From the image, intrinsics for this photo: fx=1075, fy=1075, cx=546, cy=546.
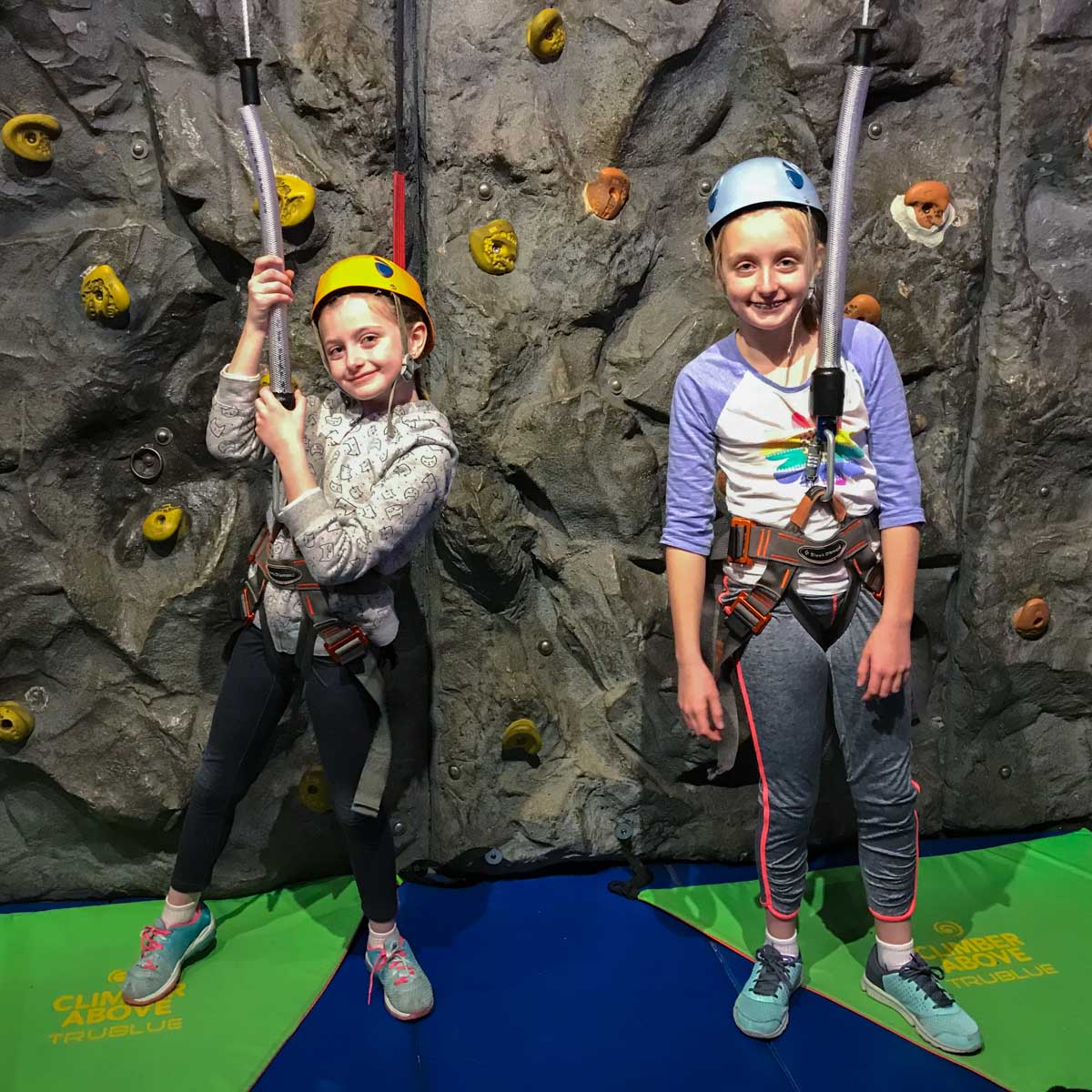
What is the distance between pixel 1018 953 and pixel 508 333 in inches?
74.3

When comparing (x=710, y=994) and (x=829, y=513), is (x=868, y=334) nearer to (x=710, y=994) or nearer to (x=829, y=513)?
(x=829, y=513)

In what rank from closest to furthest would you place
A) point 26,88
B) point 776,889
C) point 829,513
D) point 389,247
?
point 829,513 → point 776,889 → point 26,88 → point 389,247

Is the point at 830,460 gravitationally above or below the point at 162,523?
above

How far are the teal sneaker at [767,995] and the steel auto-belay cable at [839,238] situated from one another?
46.5 inches

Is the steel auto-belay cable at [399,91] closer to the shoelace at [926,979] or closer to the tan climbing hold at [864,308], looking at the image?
the tan climbing hold at [864,308]

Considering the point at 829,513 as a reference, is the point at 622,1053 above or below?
below

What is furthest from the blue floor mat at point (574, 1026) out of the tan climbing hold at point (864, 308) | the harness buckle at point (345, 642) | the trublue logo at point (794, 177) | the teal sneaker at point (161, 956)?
the trublue logo at point (794, 177)

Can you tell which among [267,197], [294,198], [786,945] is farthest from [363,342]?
[786,945]

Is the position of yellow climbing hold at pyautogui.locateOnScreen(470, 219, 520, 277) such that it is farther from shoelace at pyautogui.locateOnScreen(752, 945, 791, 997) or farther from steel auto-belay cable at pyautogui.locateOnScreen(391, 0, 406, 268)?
shoelace at pyautogui.locateOnScreen(752, 945, 791, 997)

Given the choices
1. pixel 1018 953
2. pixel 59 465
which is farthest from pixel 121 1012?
pixel 1018 953

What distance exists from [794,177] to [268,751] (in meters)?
1.61

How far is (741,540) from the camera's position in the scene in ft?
6.91

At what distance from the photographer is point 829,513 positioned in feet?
6.79

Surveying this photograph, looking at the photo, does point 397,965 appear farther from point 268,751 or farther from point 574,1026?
point 268,751
